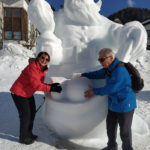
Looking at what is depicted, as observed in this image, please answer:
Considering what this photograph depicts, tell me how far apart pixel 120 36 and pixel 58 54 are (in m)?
0.80

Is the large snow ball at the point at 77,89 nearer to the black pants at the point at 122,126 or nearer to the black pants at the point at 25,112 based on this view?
the black pants at the point at 122,126

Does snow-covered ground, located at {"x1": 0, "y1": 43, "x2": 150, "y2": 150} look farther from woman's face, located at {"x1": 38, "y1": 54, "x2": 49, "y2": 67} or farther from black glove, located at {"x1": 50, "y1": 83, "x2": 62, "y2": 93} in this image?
woman's face, located at {"x1": 38, "y1": 54, "x2": 49, "y2": 67}

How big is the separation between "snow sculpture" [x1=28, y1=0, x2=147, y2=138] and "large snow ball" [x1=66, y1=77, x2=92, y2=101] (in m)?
0.01

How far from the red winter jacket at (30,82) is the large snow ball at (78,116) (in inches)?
10.0

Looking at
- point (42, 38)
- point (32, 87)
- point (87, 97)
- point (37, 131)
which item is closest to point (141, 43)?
point (87, 97)

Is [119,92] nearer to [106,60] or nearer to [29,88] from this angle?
[106,60]

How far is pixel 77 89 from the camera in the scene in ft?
6.14

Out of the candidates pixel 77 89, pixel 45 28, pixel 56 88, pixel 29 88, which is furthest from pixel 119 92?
pixel 45 28

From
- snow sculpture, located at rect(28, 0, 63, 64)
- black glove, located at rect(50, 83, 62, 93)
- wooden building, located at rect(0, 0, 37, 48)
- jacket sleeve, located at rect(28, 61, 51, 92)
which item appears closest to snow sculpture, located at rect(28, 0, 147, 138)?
snow sculpture, located at rect(28, 0, 63, 64)

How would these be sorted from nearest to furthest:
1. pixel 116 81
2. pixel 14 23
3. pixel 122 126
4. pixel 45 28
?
pixel 116 81 → pixel 122 126 → pixel 45 28 → pixel 14 23

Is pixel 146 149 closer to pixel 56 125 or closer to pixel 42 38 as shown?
pixel 56 125

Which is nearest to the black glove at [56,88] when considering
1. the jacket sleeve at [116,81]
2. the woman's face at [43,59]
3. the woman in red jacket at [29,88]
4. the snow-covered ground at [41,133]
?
the woman in red jacket at [29,88]

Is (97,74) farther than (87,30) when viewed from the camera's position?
No

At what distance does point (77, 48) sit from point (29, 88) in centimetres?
77
